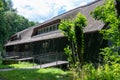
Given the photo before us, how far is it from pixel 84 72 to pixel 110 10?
3071mm

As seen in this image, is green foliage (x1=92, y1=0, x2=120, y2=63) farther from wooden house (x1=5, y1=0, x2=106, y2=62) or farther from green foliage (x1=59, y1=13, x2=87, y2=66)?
wooden house (x1=5, y1=0, x2=106, y2=62)

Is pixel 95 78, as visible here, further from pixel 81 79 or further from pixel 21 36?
pixel 21 36

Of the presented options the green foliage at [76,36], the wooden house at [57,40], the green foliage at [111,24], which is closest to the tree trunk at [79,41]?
the green foliage at [76,36]

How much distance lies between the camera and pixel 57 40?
31.3 metres

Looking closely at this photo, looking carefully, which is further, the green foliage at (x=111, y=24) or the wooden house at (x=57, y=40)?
the wooden house at (x=57, y=40)

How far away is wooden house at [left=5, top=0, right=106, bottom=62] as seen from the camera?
2298 centimetres

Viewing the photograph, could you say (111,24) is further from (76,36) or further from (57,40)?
(57,40)

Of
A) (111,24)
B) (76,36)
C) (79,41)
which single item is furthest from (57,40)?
(111,24)

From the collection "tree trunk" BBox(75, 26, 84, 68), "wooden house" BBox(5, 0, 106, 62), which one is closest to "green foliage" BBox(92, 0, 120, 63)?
"tree trunk" BBox(75, 26, 84, 68)

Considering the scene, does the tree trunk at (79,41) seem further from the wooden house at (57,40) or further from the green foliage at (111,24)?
the wooden house at (57,40)

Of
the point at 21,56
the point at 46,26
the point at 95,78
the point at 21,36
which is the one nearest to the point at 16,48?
the point at 21,36

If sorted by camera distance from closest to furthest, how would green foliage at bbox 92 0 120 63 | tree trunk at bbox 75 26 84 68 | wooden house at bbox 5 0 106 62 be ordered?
green foliage at bbox 92 0 120 63
tree trunk at bbox 75 26 84 68
wooden house at bbox 5 0 106 62

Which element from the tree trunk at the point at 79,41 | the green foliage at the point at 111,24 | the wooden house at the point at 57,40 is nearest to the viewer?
the green foliage at the point at 111,24

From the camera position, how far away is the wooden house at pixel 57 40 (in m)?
23.0
